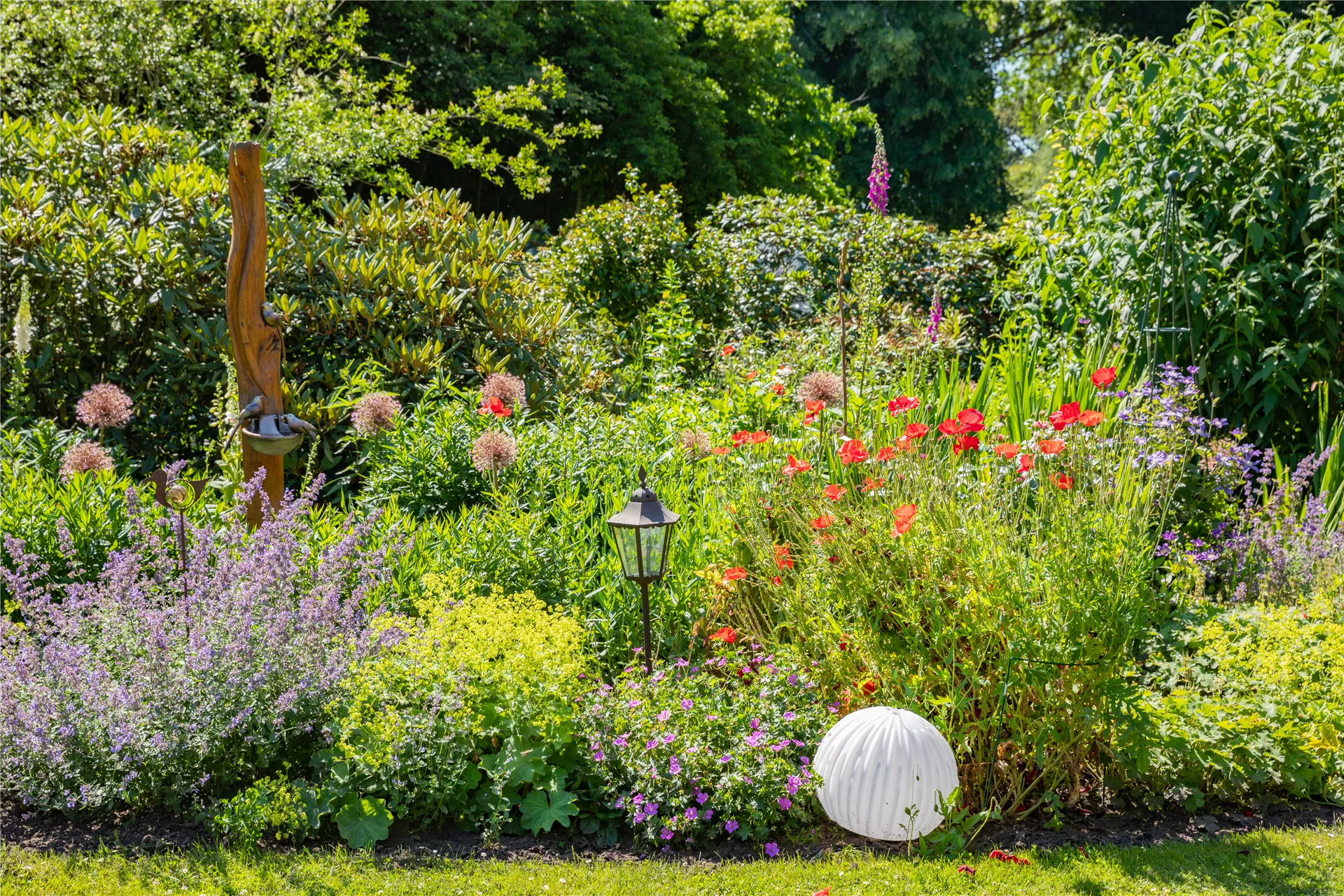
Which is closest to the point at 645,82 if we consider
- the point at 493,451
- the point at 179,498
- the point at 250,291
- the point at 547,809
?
the point at 493,451

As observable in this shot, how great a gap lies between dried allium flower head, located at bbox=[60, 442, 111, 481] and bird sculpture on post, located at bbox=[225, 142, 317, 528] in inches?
37.4

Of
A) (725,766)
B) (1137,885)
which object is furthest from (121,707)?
(1137,885)

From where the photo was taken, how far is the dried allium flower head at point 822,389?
4.73 metres

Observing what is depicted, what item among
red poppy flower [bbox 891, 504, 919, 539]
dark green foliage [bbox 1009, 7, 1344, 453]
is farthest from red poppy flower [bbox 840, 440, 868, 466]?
dark green foliage [bbox 1009, 7, 1344, 453]

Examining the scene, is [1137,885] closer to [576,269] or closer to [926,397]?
[926,397]

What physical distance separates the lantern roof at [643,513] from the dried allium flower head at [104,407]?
2.89m

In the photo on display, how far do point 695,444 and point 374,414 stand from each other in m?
1.46

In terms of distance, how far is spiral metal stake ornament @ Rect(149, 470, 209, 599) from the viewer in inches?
132

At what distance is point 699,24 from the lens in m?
16.8

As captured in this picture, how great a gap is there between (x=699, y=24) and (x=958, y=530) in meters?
15.4

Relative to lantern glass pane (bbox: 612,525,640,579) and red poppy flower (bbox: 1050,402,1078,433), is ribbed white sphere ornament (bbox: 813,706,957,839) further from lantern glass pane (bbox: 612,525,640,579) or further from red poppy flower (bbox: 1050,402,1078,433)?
red poppy flower (bbox: 1050,402,1078,433)

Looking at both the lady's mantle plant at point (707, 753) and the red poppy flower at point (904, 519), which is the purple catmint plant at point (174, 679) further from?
the red poppy flower at point (904, 519)

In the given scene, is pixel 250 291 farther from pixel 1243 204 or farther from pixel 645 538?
pixel 1243 204

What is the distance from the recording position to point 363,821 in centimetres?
284
